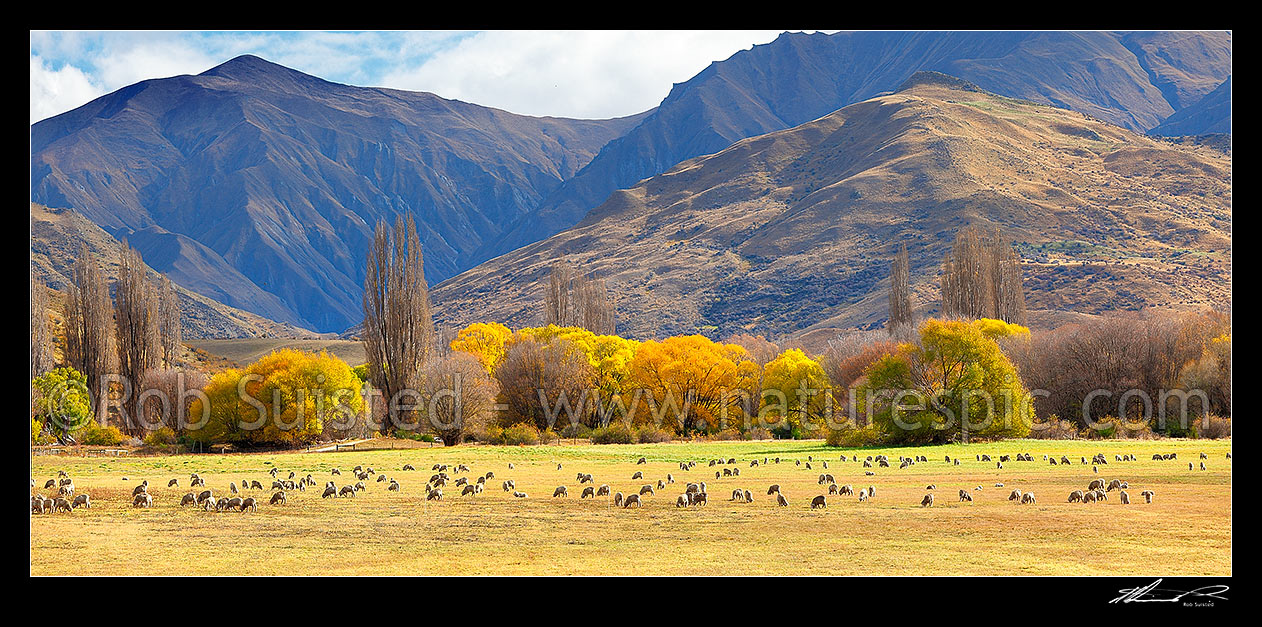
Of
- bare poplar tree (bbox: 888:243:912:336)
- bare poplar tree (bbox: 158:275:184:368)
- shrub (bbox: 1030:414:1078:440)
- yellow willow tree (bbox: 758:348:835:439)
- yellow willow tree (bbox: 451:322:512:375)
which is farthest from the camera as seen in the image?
bare poplar tree (bbox: 888:243:912:336)

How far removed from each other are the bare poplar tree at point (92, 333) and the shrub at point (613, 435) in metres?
31.4

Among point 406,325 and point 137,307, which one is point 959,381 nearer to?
point 406,325

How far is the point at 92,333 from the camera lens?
67500 millimetres

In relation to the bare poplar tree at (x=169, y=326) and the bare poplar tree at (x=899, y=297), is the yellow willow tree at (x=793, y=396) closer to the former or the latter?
the bare poplar tree at (x=899, y=297)

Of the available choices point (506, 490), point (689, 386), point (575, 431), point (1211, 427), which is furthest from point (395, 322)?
point (1211, 427)

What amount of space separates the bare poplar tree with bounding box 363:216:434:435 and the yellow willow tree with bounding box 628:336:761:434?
45.3 feet

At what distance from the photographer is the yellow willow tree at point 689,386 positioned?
216ft

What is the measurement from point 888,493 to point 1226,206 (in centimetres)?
16813

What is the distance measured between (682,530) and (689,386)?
47395 millimetres

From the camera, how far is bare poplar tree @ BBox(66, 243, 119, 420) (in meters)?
67.2

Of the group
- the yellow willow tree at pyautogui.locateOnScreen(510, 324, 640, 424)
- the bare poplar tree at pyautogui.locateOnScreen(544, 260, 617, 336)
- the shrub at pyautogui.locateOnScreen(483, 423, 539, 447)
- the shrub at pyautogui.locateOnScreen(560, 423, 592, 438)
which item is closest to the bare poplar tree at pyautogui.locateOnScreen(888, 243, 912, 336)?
the bare poplar tree at pyautogui.locateOnScreen(544, 260, 617, 336)

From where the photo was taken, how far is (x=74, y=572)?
1472cm
